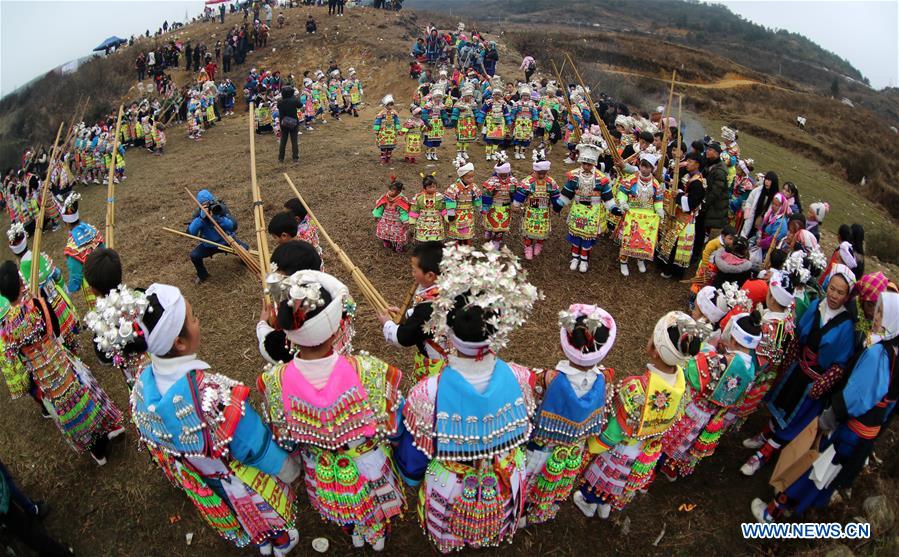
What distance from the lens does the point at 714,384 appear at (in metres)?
3.60

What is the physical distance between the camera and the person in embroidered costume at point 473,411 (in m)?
2.51

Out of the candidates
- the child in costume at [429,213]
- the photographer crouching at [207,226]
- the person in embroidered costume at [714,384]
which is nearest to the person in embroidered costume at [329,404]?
the person in embroidered costume at [714,384]

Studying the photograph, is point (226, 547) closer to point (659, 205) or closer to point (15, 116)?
point (659, 205)

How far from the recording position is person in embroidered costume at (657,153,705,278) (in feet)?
22.5

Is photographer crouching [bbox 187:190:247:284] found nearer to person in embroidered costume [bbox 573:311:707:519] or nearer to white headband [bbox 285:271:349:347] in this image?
white headband [bbox 285:271:349:347]

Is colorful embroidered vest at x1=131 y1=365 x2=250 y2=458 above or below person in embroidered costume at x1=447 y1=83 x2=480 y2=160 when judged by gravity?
above

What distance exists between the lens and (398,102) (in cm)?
2348

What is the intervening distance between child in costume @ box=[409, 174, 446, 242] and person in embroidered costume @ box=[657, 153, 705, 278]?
3.43 metres

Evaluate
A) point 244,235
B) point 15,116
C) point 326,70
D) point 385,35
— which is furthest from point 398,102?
point 15,116

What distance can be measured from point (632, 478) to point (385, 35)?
31.5 meters

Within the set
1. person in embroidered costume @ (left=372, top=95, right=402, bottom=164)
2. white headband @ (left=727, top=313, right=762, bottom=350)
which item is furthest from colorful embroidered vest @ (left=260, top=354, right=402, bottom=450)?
person in embroidered costume @ (left=372, top=95, right=402, bottom=164)

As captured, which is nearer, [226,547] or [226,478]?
[226,478]

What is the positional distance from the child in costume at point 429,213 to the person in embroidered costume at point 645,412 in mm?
4817

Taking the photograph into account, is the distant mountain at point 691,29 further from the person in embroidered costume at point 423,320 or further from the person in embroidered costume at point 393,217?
the person in embroidered costume at point 423,320
